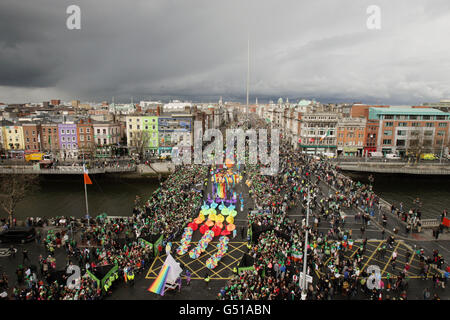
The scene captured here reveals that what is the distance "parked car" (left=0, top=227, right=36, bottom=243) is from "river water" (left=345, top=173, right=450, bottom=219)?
1680 inches

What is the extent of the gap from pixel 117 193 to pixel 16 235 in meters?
22.3

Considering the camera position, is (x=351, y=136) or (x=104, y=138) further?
(x=351, y=136)

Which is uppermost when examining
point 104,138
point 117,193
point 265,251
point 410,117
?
point 410,117

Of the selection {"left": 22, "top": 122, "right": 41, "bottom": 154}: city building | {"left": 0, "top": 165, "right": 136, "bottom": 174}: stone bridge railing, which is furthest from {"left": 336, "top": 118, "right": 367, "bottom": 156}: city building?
{"left": 22, "top": 122, "right": 41, "bottom": 154}: city building

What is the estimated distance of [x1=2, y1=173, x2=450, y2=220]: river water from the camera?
36.7 m

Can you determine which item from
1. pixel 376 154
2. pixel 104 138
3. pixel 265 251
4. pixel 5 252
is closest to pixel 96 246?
pixel 5 252

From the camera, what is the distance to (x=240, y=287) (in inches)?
592

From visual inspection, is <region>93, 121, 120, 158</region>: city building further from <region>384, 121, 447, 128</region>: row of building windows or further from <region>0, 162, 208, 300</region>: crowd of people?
<region>384, 121, 447, 128</region>: row of building windows

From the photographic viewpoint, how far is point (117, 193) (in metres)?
45.2

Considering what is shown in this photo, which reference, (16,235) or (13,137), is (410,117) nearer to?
(16,235)

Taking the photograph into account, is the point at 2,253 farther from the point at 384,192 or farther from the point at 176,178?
the point at 384,192
